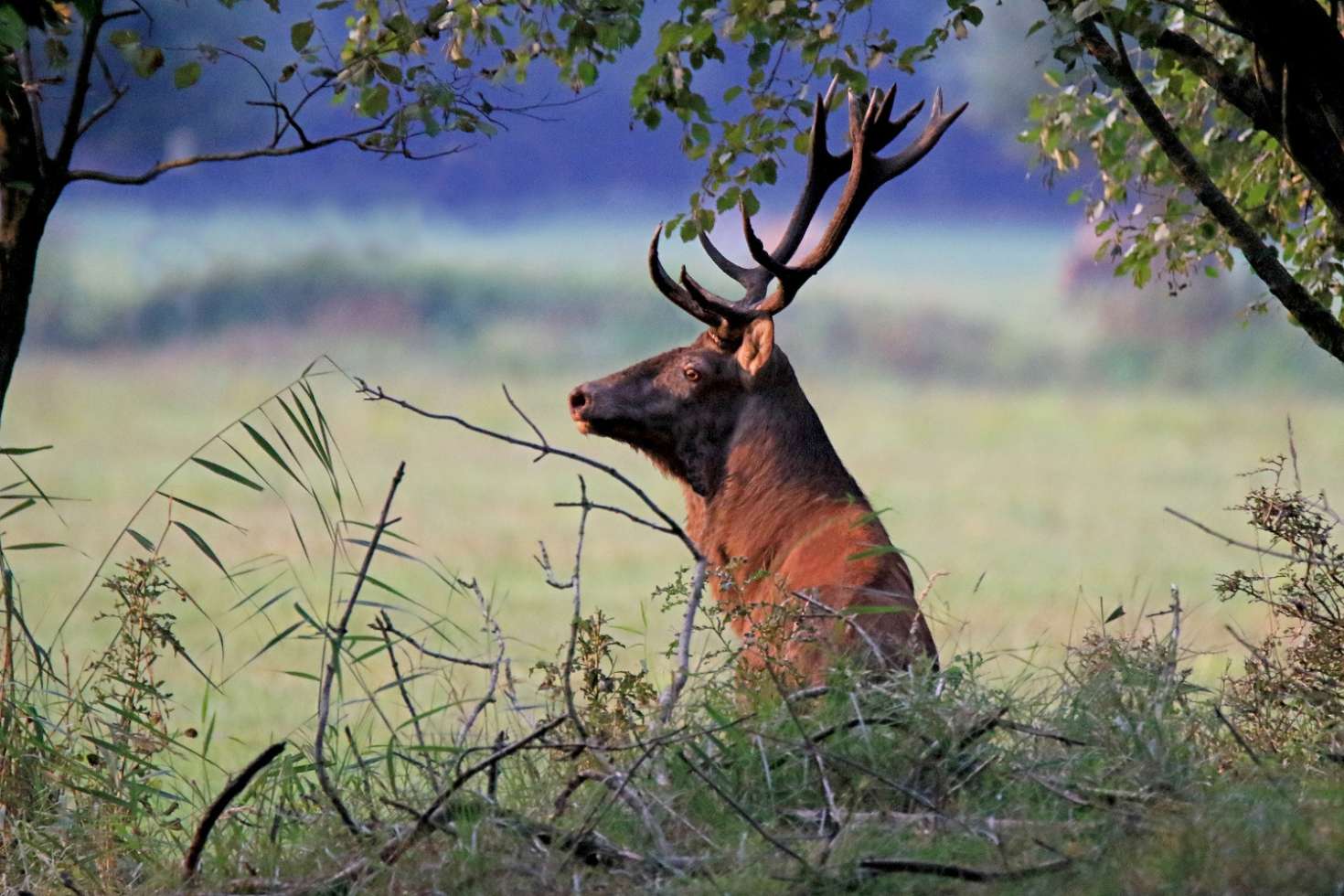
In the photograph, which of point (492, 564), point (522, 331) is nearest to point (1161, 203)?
point (492, 564)

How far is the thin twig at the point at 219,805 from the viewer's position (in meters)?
2.76

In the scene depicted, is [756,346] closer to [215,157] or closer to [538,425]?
[215,157]

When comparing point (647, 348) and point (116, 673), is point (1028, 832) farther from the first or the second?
point (647, 348)

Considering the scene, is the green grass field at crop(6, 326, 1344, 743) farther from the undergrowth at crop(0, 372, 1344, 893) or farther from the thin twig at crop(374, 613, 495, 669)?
the thin twig at crop(374, 613, 495, 669)

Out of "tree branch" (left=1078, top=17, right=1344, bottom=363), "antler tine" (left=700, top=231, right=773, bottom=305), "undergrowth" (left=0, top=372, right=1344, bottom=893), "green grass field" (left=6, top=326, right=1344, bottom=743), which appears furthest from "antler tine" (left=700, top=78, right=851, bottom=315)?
"green grass field" (left=6, top=326, right=1344, bottom=743)

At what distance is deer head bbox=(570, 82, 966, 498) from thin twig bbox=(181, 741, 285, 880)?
2.36m

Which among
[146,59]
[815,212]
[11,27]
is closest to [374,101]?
[146,59]

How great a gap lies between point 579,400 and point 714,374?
0.42m

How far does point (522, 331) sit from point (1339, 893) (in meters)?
34.8

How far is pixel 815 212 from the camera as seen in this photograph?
542 cm

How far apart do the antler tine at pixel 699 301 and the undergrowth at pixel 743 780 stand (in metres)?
1.59

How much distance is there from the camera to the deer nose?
508 centimetres

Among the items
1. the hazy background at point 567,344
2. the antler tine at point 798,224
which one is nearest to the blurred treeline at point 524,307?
the hazy background at point 567,344

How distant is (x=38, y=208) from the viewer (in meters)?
4.08
